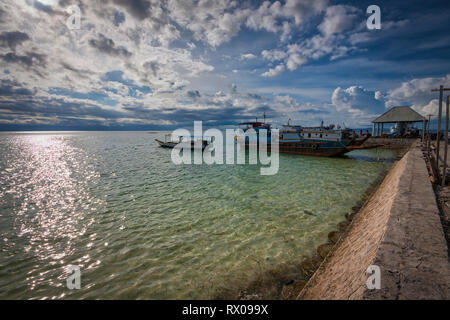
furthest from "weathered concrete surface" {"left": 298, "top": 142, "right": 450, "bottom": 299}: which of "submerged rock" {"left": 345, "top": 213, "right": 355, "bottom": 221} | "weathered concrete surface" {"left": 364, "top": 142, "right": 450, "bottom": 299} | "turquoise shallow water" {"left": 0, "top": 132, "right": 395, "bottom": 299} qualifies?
"submerged rock" {"left": 345, "top": 213, "right": 355, "bottom": 221}

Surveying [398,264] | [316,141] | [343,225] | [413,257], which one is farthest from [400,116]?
[398,264]

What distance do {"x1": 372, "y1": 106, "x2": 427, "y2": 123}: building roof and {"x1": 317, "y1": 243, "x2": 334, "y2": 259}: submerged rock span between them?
169 feet

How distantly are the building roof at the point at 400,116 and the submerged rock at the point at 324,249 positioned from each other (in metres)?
51.4

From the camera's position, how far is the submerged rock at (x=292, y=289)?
12.9 feet

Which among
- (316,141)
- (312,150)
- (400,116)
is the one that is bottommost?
(312,150)

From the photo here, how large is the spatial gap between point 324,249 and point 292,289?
2.17m

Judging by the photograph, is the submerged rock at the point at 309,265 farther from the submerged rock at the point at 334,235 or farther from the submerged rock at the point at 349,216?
the submerged rock at the point at 349,216

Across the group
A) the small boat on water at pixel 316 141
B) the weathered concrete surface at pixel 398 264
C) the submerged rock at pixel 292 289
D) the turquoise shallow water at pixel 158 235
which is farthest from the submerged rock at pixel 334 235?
the small boat on water at pixel 316 141

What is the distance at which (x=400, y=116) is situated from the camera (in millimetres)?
41625

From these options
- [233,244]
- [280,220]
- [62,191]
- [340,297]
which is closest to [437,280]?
[340,297]

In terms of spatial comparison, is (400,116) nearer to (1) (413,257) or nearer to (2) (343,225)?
(2) (343,225)

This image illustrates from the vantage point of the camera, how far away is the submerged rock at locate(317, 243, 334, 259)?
5.39 metres
